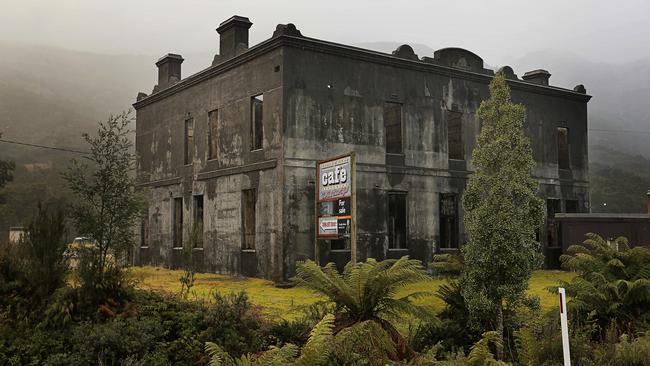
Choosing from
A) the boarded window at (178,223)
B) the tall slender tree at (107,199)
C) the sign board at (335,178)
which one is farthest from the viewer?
the boarded window at (178,223)

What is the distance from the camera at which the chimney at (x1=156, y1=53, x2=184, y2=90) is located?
98.5 feet

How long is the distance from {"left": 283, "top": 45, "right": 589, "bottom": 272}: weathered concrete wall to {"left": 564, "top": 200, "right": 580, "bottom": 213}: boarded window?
6.98 meters

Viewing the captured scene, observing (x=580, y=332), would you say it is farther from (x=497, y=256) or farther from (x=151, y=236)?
(x=151, y=236)

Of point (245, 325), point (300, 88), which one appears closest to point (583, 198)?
point (300, 88)

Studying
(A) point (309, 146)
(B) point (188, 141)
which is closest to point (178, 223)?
(B) point (188, 141)

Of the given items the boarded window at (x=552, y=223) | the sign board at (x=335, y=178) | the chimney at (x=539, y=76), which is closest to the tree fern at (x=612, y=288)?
the sign board at (x=335, y=178)

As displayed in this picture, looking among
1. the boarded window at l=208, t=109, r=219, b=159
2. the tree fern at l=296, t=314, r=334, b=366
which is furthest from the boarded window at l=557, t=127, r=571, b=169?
the tree fern at l=296, t=314, r=334, b=366

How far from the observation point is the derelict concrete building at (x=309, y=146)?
20938 mm

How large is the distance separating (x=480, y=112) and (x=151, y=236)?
22601mm

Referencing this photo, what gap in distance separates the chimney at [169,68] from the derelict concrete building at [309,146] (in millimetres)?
1238

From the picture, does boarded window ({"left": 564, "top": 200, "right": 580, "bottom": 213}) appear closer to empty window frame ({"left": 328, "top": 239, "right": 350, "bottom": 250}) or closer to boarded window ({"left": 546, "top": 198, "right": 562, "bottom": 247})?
boarded window ({"left": 546, "top": 198, "right": 562, "bottom": 247})

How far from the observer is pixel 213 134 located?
25.5 metres

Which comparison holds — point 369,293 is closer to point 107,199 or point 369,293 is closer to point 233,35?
point 107,199

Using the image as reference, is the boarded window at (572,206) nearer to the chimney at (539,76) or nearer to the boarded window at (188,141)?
the chimney at (539,76)
